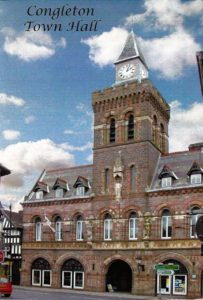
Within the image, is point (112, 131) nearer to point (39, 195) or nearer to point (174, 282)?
point (39, 195)

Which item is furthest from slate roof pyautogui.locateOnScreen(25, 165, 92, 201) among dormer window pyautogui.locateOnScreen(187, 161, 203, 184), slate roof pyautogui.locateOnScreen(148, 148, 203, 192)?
dormer window pyautogui.locateOnScreen(187, 161, 203, 184)

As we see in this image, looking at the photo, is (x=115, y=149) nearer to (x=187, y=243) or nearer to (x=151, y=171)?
(x=151, y=171)

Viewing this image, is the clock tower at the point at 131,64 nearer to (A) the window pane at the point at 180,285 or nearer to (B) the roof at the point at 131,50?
(B) the roof at the point at 131,50

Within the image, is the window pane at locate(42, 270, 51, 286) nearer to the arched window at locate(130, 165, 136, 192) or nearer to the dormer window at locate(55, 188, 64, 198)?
the dormer window at locate(55, 188, 64, 198)

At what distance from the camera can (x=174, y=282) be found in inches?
1390

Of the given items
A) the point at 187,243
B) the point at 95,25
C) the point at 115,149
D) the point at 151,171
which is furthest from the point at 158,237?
the point at 95,25

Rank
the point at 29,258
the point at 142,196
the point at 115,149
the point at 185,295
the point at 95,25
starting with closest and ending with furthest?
1. the point at 95,25
2. the point at 185,295
3. the point at 142,196
4. the point at 115,149
5. the point at 29,258

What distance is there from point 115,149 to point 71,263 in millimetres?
10102

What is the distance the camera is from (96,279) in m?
38.5

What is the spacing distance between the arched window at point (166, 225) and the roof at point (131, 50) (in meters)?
13.6

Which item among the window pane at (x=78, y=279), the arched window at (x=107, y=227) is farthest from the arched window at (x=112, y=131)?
the window pane at (x=78, y=279)

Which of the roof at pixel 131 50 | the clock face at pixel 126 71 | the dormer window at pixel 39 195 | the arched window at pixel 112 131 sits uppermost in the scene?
the roof at pixel 131 50

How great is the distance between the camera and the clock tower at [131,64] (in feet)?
136

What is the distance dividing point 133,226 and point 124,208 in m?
1.56
